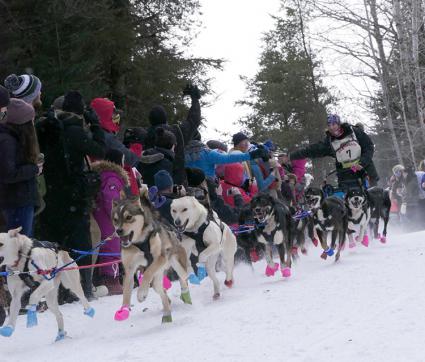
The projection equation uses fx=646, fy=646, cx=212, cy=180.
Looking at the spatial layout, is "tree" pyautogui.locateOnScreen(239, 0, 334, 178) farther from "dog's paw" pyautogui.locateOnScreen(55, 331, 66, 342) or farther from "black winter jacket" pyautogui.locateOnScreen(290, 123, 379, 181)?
"dog's paw" pyautogui.locateOnScreen(55, 331, 66, 342)

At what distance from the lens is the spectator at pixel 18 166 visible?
5.45 m

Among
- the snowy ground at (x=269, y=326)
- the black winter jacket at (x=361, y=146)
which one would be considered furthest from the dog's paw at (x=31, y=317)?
the black winter jacket at (x=361, y=146)

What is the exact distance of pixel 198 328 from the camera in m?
4.80

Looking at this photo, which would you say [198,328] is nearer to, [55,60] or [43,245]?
[43,245]

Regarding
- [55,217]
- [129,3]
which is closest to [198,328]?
[55,217]

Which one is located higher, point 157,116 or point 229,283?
point 157,116

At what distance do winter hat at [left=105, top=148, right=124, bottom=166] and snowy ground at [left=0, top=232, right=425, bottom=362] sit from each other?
1.54 metres

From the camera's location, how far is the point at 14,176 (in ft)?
17.8

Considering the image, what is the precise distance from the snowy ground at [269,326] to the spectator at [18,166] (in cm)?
99

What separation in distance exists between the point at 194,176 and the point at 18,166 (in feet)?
8.90

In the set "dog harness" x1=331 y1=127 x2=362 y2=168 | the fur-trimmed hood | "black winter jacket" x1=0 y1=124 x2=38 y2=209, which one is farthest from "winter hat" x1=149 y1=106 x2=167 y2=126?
"dog harness" x1=331 y1=127 x2=362 y2=168

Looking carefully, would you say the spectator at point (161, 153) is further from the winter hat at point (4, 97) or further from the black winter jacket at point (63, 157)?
the winter hat at point (4, 97)

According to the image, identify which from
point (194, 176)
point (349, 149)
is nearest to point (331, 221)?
point (349, 149)

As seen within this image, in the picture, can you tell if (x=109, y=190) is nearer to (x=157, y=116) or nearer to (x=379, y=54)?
(x=157, y=116)
